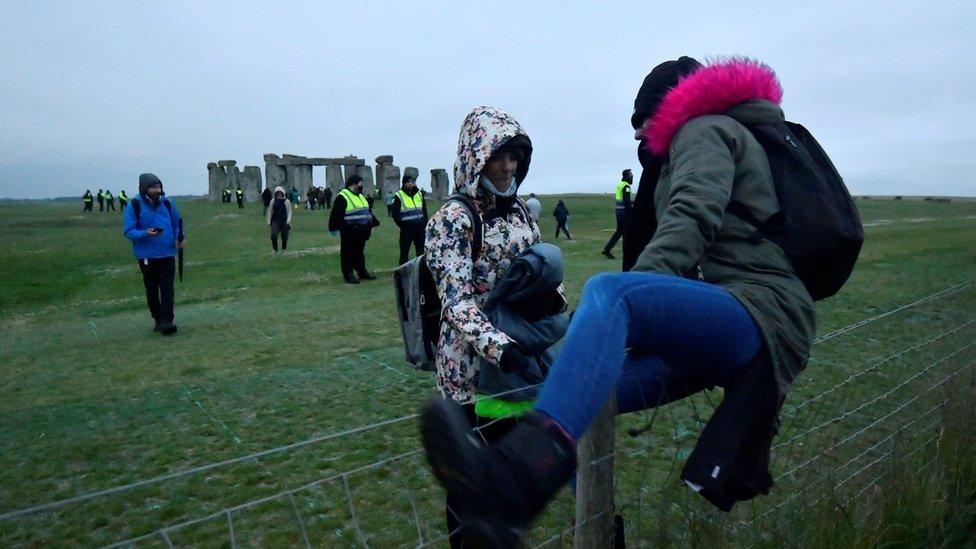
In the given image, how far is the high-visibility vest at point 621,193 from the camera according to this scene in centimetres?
1547

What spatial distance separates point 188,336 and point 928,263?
12.9m

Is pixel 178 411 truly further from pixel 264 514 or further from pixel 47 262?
pixel 47 262

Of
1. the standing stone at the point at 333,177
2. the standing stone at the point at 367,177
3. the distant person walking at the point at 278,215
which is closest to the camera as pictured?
the distant person walking at the point at 278,215

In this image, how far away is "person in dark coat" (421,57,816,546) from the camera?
1.56m

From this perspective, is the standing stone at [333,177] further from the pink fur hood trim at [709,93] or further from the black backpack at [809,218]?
the black backpack at [809,218]

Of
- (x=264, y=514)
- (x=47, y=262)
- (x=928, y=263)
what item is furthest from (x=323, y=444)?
(x=47, y=262)

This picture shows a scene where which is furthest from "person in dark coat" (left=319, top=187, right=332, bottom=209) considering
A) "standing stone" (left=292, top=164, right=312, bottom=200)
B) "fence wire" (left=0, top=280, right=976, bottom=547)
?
"fence wire" (left=0, top=280, right=976, bottom=547)

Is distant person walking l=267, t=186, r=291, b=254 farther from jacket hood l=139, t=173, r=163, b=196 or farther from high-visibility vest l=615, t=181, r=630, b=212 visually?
jacket hood l=139, t=173, r=163, b=196

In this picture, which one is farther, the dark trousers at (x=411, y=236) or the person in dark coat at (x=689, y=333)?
the dark trousers at (x=411, y=236)

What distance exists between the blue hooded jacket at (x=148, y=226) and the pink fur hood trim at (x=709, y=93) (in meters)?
7.51

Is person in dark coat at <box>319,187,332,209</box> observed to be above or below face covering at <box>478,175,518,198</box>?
below

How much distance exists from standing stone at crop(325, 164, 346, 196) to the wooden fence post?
51728 millimetres

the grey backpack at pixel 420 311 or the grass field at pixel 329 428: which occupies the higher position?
the grey backpack at pixel 420 311

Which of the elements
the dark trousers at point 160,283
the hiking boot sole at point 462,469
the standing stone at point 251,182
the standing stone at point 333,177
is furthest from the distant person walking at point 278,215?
the standing stone at point 251,182
